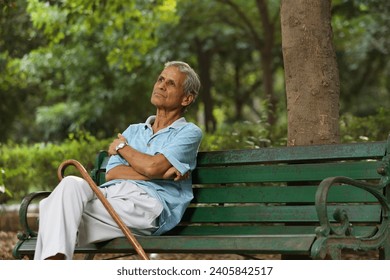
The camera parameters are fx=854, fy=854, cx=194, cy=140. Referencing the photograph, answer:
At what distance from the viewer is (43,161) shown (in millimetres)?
10570

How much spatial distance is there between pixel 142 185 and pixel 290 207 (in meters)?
0.89

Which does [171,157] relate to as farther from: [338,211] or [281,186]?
[338,211]

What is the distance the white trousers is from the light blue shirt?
0.08 m

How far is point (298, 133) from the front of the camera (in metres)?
5.50

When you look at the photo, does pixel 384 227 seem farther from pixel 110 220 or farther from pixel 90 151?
pixel 90 151

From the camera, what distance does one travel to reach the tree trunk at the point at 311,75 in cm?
545

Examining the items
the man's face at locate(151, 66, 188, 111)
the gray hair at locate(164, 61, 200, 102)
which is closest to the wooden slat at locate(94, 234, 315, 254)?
the man's face at locate(151, 66, 188, 111)

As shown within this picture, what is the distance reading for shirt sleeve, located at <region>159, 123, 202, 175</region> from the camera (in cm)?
499

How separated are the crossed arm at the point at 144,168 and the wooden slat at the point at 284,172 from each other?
30 centimetres

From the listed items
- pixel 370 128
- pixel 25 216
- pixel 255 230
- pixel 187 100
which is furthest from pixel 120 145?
pixel 370 128

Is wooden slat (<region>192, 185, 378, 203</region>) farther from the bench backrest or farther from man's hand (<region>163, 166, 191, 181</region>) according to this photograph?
man's hand (<region>163, 166, 191, 181</region>)

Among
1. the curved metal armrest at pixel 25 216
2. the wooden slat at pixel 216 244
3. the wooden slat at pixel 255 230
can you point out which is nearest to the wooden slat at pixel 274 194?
the wooden slat at pixel 255 230

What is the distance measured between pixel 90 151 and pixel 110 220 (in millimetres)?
5256

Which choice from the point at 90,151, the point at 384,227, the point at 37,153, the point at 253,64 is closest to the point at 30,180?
the point at 37,153
